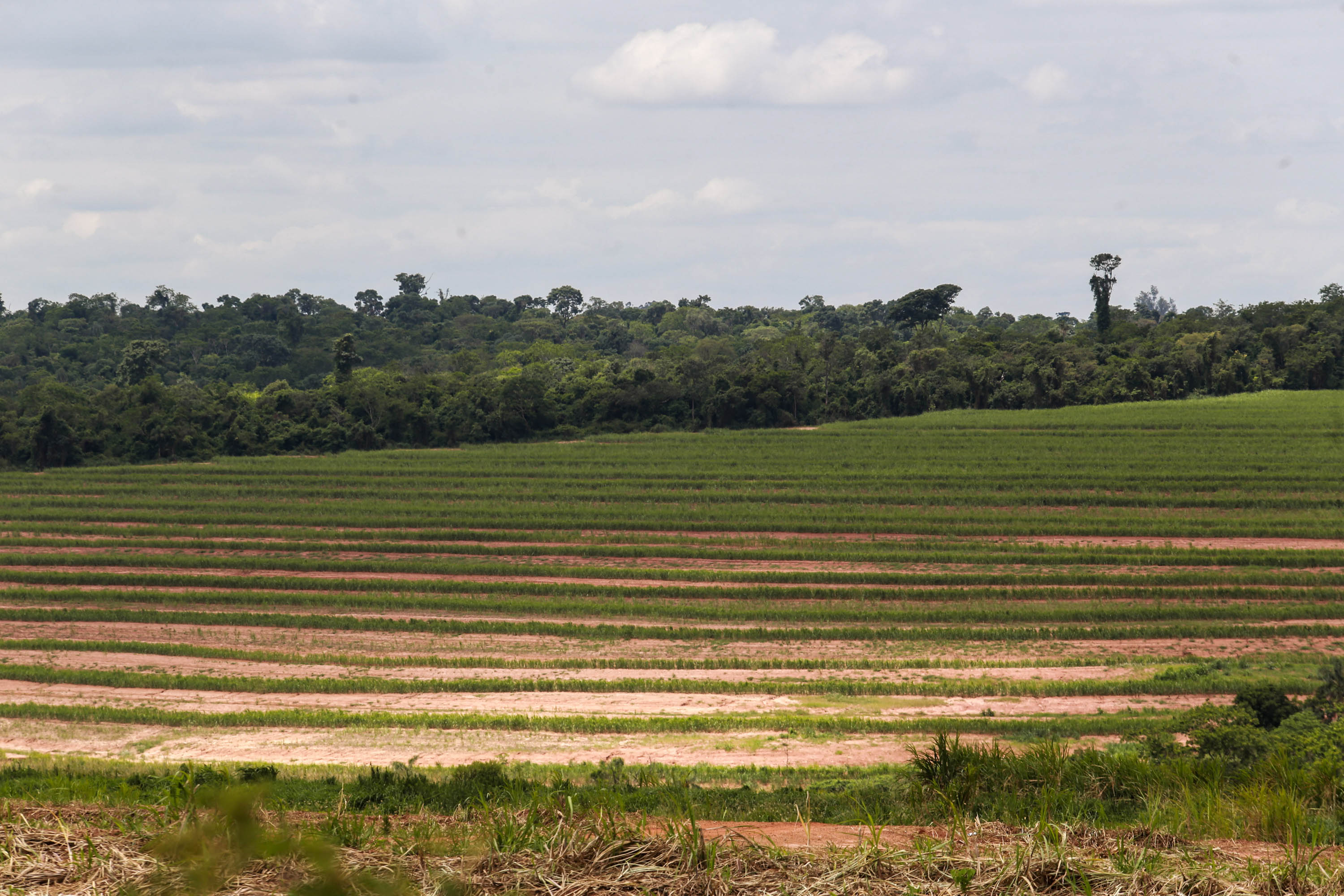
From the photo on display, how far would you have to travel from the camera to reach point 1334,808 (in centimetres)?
846

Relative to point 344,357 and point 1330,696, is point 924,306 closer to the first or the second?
point 344,357

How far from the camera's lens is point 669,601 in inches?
1148

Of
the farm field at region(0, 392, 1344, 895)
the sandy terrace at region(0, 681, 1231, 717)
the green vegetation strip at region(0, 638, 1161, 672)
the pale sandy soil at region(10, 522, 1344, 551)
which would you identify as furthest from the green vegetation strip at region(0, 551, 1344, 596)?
the sandy terrace at region(0, 681, 1231, 717)

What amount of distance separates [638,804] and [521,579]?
79.7ft

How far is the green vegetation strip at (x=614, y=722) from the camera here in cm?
1752

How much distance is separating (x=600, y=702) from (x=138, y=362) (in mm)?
79382

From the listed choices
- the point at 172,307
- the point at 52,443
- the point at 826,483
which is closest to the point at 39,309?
the point at 172,307

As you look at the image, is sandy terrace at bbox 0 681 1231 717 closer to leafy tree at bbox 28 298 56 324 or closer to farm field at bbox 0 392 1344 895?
farm field at bbox 0 392 1344 895

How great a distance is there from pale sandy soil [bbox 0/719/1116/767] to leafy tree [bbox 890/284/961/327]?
92349 millimetres

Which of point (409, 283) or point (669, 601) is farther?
point (409, 283)

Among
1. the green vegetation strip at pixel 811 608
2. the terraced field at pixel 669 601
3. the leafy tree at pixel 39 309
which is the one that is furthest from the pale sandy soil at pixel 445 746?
the leafy tree at pixel 39 309

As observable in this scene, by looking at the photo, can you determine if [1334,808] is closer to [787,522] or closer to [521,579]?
[521,579]

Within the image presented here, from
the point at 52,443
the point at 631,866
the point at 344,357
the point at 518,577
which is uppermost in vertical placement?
the point at 344,357

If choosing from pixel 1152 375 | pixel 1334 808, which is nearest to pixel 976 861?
pixel 1334 808
